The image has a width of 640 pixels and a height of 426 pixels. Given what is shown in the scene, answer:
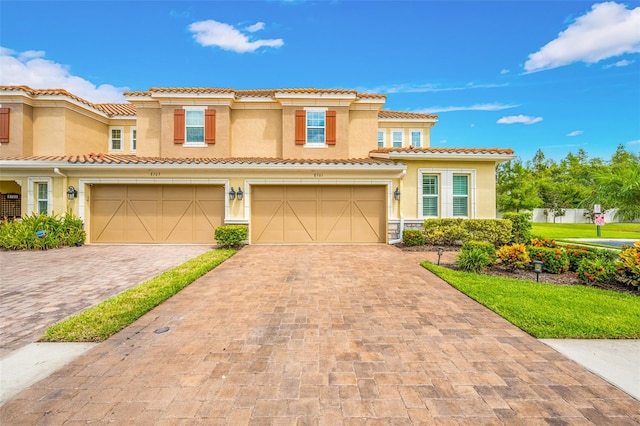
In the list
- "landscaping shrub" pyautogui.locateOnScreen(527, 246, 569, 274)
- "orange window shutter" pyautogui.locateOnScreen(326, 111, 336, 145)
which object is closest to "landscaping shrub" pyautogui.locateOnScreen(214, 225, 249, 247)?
"orange window shutter" pyautogui.locateOnScreen(326, 111, 336, 145)

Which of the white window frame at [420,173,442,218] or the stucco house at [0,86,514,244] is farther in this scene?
the white window frame at [420,173,442,218]

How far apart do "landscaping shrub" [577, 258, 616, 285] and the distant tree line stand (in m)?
1.34

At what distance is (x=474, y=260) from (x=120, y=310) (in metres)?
7.67

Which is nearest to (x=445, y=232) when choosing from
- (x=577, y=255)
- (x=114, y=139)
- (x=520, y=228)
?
(x=520, y=228)

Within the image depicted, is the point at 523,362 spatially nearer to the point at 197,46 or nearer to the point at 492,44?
the point at 492,44

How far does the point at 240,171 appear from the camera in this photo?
1119 centimetres

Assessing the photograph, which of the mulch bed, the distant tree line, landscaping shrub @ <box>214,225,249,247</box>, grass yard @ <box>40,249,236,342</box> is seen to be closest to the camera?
grass yard @ <box>40,249,236,342</box>

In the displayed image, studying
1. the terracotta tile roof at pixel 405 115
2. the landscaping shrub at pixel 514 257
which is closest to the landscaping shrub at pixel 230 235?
the landscaping shrub at pixel 514 257

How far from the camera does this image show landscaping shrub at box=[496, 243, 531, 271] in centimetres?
680

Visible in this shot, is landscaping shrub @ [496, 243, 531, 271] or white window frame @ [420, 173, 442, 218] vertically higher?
white window frame @ [420, 173, 442, 218]

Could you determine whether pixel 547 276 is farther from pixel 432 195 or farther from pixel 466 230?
pixel 432 195

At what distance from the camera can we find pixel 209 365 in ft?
9.70

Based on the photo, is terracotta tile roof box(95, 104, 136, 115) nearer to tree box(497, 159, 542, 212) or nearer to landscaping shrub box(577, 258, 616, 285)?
landscaping shrub box(577, 258, 616, 285)

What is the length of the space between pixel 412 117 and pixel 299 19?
392 inches
